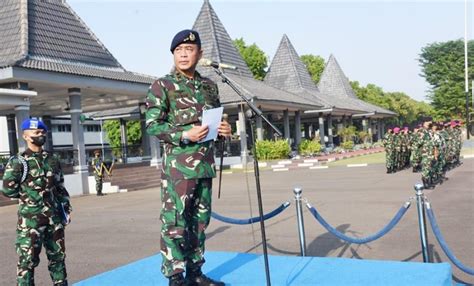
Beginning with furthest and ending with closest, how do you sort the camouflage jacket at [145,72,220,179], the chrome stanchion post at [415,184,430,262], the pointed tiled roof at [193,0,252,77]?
the pointed tiled roof at [193,0,252,77] → the chrome stanchion post at [415,184,430,262] → the camouflage jacket at [145,72,220,179]

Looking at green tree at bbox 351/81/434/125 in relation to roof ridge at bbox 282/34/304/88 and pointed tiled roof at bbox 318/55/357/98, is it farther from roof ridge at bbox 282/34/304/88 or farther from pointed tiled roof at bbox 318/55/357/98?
roof ridge at bbox 282/34/304/88

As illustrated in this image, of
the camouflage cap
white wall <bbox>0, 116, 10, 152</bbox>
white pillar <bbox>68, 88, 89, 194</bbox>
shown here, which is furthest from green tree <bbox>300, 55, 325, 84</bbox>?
the camouflage cap

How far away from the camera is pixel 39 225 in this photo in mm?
3930

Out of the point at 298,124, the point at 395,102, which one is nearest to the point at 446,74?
the point at 395,102

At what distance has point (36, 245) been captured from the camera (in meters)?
3.92

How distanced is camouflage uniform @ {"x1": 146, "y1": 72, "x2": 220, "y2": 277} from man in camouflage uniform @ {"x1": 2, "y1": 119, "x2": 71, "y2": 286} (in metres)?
1.22

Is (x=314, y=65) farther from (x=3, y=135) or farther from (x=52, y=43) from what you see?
(x=52, y=43)

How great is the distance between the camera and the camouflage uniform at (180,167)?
131 inches

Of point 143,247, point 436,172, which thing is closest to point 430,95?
point 436,172

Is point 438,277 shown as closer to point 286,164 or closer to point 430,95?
point 286,164

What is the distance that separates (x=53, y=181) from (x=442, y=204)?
7.63 metres

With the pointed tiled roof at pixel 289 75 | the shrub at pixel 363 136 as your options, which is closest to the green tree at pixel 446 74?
the shrub at pixel 363 136

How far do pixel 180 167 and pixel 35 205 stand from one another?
1.48 metres

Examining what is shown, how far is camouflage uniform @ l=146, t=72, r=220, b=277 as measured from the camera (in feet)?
10.9
